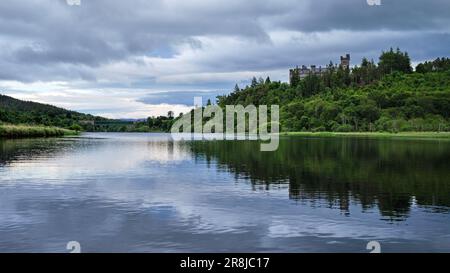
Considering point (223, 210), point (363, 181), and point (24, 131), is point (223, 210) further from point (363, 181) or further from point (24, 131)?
point (24, 131)

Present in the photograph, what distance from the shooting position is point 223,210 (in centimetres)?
2691

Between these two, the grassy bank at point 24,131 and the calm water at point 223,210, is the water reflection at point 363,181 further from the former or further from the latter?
the grassy bank at point 24,131

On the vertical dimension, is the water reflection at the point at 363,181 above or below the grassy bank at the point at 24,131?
below

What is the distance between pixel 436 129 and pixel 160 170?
158 metres

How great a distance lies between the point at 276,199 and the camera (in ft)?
100

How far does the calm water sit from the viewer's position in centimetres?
2025

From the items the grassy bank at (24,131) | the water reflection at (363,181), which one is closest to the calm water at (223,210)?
the water reflection at (363,181)

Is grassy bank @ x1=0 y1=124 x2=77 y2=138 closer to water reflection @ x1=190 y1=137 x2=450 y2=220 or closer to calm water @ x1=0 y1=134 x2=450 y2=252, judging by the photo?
calm water @ x1=0 y1=134 x2=450 y2=252

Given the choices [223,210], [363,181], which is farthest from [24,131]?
[223,210]

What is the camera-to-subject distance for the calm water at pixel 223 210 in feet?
66.4

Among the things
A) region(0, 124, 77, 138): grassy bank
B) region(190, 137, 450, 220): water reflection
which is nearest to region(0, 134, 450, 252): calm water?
region(190, 137, 450, 220): water reflection

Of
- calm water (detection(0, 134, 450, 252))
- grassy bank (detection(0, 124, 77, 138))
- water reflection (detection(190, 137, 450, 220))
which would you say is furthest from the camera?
grassy bank (detection(0, 124, 77, 138))
